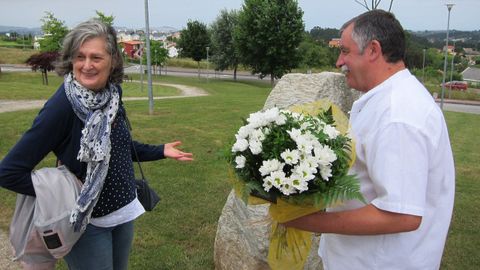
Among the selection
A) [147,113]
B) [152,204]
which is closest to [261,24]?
[147,113]

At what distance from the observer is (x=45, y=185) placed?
2268mm

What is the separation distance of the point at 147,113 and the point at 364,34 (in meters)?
12.4

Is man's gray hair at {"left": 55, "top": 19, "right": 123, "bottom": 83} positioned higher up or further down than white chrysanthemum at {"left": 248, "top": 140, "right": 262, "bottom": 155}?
higher up

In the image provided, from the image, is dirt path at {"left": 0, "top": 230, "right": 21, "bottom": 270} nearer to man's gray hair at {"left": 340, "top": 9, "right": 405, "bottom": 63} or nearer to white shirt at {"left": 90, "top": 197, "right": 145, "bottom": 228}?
white shirt at {"left": 90, "top": 197, "right": 145, "bottom": 228}

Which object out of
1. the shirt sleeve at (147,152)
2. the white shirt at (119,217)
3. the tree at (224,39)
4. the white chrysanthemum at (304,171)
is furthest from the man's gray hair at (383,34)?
the tree at (224,39)

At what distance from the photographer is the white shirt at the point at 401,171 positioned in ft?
5.08

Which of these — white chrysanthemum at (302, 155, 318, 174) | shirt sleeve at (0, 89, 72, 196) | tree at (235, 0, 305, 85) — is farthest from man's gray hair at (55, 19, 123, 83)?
tree at (235, 0, 305, 85)

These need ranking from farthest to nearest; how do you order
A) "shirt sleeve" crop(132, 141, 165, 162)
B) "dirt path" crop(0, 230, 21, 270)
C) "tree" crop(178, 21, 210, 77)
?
"tree" crop(178, 21, 210, 77), "dirt path" crop(0, 230, 21, 270), "shirt sleeve" crop(132, 141, 165, 162)

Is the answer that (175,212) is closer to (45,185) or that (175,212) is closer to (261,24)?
(45,185)

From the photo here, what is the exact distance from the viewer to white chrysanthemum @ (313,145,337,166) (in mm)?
1567

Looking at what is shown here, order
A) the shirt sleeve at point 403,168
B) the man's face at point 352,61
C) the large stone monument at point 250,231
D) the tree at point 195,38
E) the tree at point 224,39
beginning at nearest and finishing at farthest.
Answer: the shirt sleeve at point 403,168 < the man's face at point 352,61 < the large stone monument at point 250,231 < the tree at point 224,39 < the tree at point 195,38

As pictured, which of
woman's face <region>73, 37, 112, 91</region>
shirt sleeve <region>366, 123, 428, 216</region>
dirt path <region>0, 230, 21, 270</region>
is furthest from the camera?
dirt path <region>0, 230, 21, 270</region>

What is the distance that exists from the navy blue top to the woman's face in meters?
0.14

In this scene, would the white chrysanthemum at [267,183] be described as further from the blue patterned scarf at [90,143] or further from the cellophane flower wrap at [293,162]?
the blue patterned scarf at [90,143]
